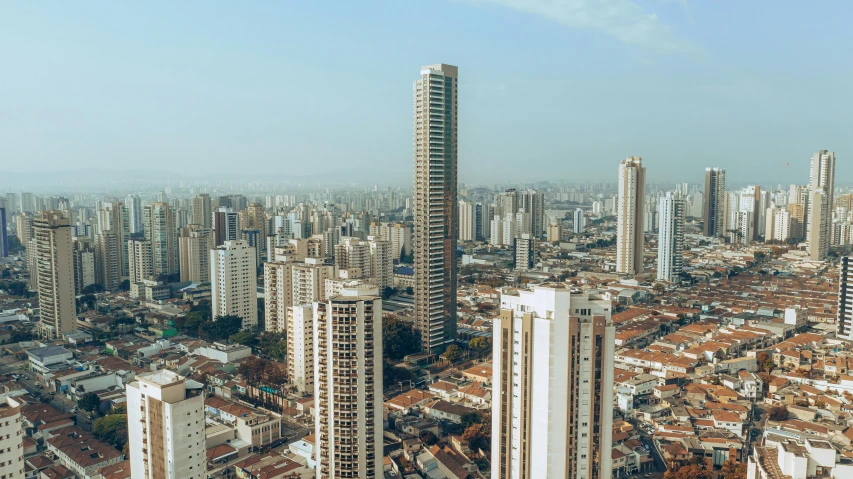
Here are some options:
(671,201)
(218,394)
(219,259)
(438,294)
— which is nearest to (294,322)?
(218,394)

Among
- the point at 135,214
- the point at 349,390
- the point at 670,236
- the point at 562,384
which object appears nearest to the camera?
the point at 562,384

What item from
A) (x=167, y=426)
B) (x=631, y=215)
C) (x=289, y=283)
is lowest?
(x=289, y=283)

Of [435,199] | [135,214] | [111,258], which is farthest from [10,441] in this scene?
[135,214]

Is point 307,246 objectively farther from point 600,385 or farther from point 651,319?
point 600,385

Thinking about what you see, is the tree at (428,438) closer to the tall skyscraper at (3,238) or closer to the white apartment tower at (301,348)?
the white apartment tower at (301,348)

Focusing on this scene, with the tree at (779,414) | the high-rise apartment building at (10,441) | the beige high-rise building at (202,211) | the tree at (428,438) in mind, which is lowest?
the tree at (428,438)

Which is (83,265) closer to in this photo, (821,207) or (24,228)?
(24,228)

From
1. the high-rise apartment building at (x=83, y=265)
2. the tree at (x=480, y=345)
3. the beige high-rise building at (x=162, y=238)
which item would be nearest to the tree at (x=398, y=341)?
the tree at (x=480, y=345)
